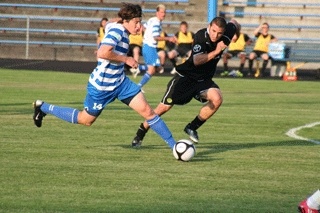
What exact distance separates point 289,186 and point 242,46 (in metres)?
25.8

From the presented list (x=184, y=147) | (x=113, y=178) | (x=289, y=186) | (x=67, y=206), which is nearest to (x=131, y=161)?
(x=184, y=147)

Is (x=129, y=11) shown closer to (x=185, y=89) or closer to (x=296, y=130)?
(x=185, y=89)

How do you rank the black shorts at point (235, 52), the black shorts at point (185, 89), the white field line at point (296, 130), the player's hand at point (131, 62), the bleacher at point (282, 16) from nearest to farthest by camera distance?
the player's hand at point (131, 62) < the black shorts at point (185, 89) < the white field line at point (296, 130) < the black shorts at point (235, 52) < the bleacher at point (282, 16)

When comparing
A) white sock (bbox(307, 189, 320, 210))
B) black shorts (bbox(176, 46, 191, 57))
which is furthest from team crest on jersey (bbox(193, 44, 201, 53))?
black shorts (bbox(176, 46, 191, 57))

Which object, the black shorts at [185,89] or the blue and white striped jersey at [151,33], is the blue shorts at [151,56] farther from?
the black shorts at [185,89]

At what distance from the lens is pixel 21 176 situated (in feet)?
31.3

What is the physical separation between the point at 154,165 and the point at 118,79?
1.41 meters

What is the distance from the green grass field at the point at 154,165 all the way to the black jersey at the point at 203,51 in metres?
0.97

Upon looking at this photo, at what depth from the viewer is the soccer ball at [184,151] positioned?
11016 mm

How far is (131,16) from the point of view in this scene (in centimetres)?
1130

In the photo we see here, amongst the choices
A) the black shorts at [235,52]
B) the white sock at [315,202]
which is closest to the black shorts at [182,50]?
the black shorts at [235,52]

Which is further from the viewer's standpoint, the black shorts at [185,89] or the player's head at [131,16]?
the black shorts at [185,89]

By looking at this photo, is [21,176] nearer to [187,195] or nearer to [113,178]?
[113,178]

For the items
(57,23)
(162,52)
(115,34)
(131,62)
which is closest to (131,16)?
(115,34)
